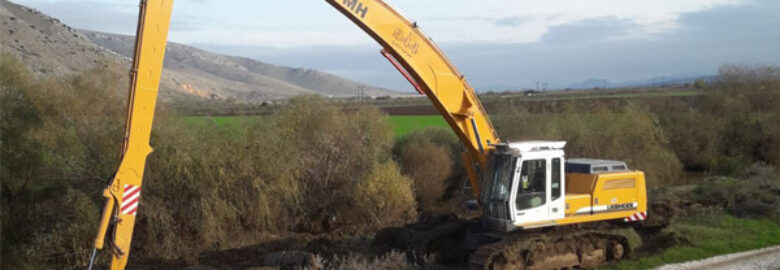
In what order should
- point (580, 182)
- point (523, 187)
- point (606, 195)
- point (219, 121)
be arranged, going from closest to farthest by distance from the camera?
point (523, 187) < point (606, 195) < point (580, 182) < point (219, 121)

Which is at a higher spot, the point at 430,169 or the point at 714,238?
the point at 430,169

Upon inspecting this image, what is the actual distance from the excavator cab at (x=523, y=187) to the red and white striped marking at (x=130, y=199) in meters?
6.10

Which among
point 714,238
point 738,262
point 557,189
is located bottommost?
point 738,262

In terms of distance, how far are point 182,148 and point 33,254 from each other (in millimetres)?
4602

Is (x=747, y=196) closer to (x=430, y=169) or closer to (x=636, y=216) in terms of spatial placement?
(x=636, y=216)

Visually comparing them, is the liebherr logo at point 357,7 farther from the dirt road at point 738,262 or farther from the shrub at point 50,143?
the shrub at point 50,143

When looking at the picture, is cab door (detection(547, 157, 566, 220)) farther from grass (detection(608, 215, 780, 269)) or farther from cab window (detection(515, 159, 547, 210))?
grass (detection(608, 215, 780, 269))

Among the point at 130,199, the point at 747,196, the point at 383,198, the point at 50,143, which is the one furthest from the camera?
the point at 383,198

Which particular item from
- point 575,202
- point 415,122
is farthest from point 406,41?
point 415,122

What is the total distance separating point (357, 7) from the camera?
34.7 feet

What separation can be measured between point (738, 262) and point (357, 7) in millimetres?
9167

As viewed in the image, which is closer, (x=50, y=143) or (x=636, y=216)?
(x=636, y=216)

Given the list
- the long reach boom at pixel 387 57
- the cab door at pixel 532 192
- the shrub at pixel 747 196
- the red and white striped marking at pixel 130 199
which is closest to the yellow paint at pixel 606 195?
the cab door at pixel 532 192

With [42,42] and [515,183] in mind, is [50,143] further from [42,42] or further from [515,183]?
[42,42]
